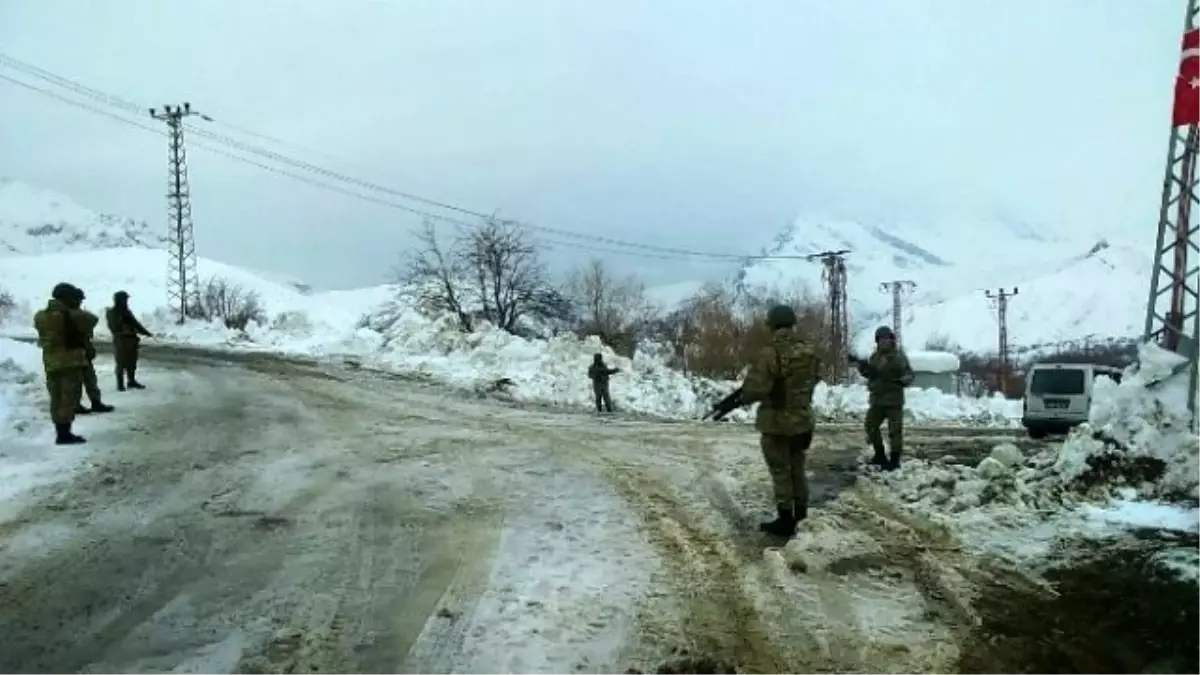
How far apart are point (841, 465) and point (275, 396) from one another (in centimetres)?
1078

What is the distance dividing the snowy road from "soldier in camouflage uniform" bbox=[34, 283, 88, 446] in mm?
421

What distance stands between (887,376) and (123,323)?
12466mm

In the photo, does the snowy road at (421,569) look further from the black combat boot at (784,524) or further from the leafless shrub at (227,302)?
the leafless shrub at (227,302)

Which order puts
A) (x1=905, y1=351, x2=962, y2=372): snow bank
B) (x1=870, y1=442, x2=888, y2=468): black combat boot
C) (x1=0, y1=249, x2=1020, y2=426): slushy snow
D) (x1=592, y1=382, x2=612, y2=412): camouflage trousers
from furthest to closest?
(x1=905, y1=351, x2=962, y2=372): snow bank → (x1=0, y1=249, x2=1020, y2=426): slushy snow → (x1=592, y1=382, x2=612, y2=412): camouflage trousers → (x1=870, y1=442, x2=888, y2=468): black combat boot

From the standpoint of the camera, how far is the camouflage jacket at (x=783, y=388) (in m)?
7.79

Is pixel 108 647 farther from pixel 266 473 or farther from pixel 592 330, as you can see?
pixel 592 330

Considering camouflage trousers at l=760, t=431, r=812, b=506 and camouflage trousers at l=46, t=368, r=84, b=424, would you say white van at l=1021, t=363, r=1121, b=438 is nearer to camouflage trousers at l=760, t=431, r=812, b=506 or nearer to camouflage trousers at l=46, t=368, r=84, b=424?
camouflage trousers at l=760, t=431, r=812, b=506

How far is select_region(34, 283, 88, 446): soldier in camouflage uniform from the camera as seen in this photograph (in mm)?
11250

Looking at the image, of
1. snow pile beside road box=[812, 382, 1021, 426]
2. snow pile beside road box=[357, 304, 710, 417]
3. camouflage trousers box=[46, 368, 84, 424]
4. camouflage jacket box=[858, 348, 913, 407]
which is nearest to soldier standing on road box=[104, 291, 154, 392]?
camouflage trousers box=[46, 368, 84, 424]

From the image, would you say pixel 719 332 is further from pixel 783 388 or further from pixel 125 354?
pixel 783 388

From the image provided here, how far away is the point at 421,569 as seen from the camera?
6.85 meters

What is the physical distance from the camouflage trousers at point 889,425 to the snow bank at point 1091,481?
18.1 inches

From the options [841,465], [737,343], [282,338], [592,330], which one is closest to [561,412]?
[841,465]

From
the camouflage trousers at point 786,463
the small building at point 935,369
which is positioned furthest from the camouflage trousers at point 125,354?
the small building at point 935,369
